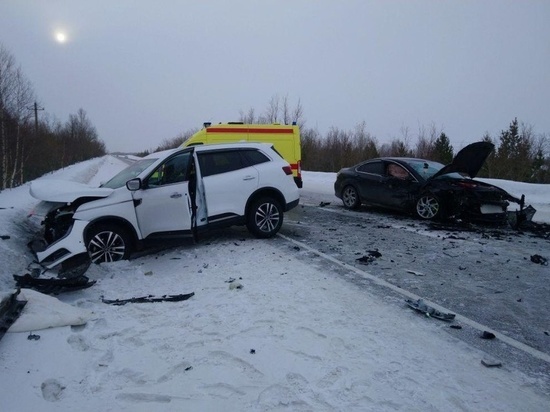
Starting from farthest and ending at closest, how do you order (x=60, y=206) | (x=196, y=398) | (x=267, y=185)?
(x=267, y=185)
(x=60, y=206)
(x=196, y=398)

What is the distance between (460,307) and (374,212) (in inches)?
268

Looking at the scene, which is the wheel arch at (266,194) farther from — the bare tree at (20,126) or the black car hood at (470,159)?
the bare tree at (20,126)

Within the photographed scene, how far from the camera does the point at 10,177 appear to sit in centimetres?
3341

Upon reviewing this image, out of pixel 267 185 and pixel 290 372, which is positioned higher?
pixel 267 185

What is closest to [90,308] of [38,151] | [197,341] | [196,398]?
[197,341]

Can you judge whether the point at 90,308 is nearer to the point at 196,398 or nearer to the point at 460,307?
the point at 196,398

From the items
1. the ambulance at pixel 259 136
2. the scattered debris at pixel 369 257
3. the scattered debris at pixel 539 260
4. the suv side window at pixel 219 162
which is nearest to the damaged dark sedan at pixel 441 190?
the ambulance at pixel 259 136

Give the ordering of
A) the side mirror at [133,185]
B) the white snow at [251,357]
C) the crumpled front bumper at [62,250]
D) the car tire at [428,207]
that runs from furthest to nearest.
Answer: the car tire at [428,207] → the side mirror at [133,185] → the crumpled front bumper at [62,250] → the white snow at [251,357]

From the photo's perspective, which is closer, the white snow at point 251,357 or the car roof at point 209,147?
the white snow at point 251,357

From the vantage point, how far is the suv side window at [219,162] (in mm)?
6645

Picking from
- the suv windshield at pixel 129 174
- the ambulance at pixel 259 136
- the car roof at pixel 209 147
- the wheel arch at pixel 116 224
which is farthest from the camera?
the ambulance at pixel 259 136

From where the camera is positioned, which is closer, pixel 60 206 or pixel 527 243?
pixel 60 206

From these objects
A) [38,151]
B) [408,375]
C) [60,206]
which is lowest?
[408,375]

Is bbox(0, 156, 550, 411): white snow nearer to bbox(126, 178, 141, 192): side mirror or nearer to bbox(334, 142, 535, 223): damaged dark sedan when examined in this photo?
bbox(126, 178, 141, 192): side mirror
